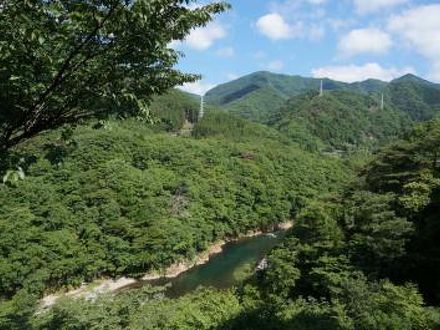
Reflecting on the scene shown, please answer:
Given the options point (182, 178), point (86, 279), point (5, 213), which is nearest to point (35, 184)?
point (5, 213)

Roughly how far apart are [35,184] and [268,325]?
42446 mm

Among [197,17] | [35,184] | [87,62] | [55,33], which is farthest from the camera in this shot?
[35,184]

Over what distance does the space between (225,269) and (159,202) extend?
12.6 meters

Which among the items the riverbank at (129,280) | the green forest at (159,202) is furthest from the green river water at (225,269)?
the green forest at (159,202)

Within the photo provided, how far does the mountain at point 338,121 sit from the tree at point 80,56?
382 ft

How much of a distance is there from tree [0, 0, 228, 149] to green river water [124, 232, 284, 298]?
28306 mm

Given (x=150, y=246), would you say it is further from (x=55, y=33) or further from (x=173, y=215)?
(x=55, y=33)

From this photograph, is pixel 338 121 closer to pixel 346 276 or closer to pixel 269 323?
pixel 346 276

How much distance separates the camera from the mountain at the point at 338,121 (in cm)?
13875

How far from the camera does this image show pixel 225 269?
49094 mm

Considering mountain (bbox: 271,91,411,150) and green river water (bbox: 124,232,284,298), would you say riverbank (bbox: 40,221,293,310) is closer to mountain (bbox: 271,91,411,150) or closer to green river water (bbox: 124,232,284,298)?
green river water (bbox: 124,232,284,298)

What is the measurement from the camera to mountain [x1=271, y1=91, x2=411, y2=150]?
455 ft

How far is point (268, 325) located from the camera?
15.1m

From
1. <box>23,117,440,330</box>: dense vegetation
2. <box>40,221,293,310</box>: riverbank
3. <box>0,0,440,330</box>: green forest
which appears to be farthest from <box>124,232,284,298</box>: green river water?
<box>23,117,440,330</box>: dense vegetation
